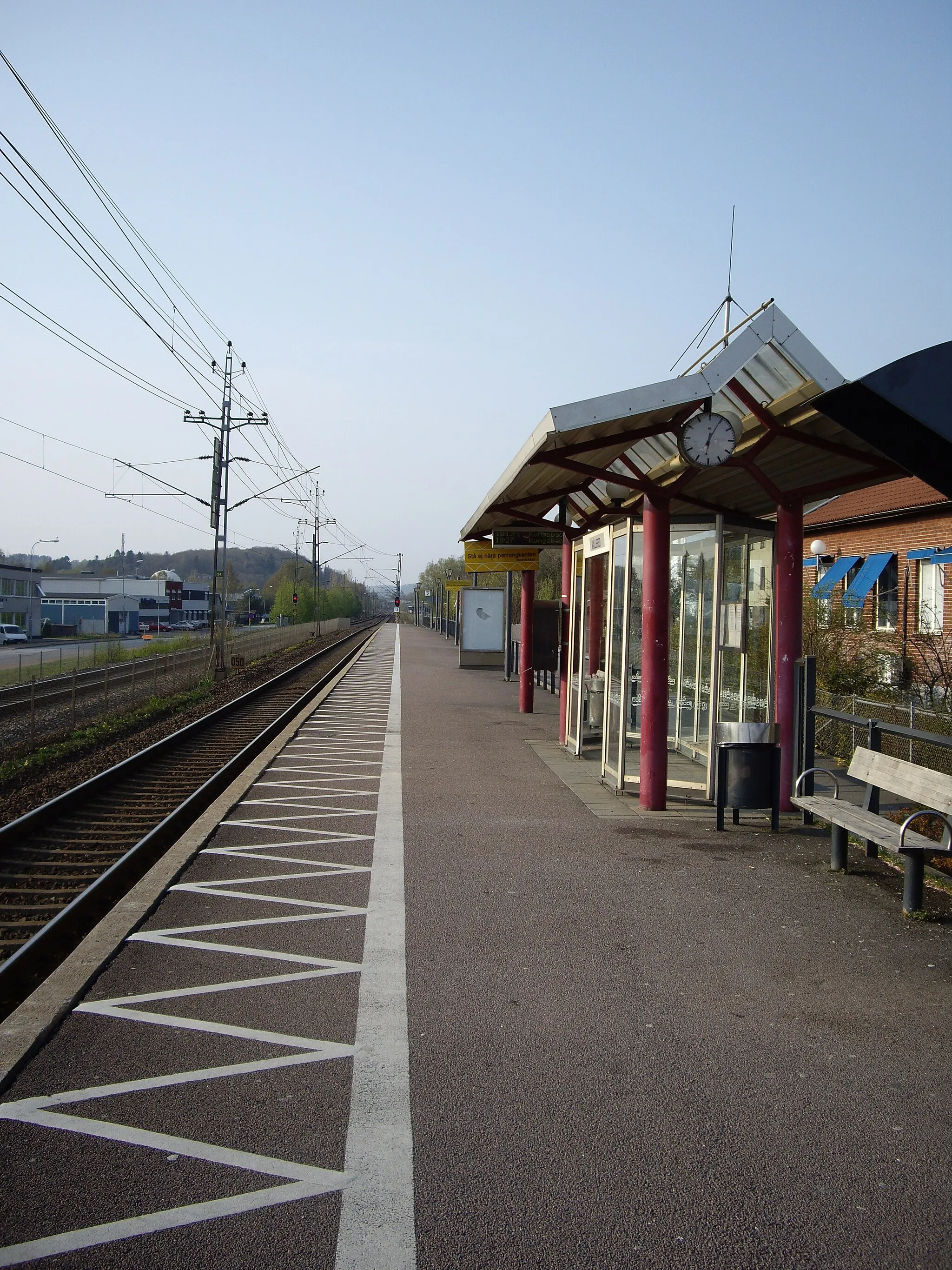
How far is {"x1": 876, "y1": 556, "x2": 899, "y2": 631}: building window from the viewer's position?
66.7 ft

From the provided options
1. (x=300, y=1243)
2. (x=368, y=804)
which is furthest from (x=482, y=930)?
(x=368, y=804)

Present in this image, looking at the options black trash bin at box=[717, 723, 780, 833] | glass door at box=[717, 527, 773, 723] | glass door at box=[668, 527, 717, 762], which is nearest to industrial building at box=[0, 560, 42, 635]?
glass door at box=[668, 527, 717, 762]

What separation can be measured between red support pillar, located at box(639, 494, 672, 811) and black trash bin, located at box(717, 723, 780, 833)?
0.74m

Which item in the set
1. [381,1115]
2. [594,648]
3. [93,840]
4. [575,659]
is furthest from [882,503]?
[381,1115]

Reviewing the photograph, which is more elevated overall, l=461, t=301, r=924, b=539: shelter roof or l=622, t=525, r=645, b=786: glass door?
l=461, t=301, r=924, b=539: shelter roof

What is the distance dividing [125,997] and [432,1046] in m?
1.48

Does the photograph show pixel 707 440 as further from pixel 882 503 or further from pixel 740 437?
pixel 882 503

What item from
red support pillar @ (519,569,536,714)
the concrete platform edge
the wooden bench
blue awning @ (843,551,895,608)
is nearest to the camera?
the concrete platform edge

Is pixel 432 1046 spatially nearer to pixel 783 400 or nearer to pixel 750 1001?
pixel 750 1001

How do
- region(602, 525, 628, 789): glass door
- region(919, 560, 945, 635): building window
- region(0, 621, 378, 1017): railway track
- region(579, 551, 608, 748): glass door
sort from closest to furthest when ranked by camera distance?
region(0, 621, 378, 1017): railway track
region(602, 525, 628, 789): glass door
region(579, 551, 608, 748): glass door
region(919, 560, 945, 635): building window

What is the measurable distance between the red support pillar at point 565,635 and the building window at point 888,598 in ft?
27.3

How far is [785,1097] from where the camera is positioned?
374 centimetres

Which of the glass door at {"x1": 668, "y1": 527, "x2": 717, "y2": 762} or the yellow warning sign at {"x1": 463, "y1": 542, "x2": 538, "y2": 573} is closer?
the glass door at {"x1": 668, "y1": 527, "x2": 717, "y2": 762}

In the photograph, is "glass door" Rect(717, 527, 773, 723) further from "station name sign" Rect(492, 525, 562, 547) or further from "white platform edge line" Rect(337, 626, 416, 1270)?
"station name sign" Rect(492, 525, 562, 547)
